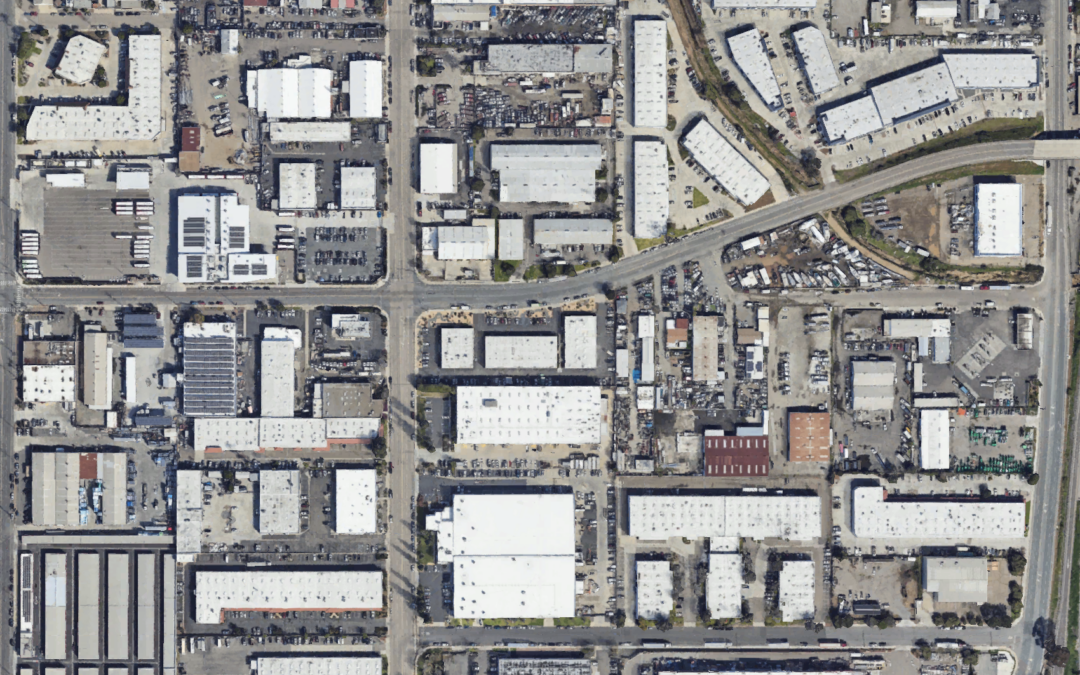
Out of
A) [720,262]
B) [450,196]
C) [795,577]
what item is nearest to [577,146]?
[450,196]

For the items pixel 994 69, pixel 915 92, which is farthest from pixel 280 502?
pixel 994 69

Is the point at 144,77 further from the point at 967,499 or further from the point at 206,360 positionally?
the point at 967,499

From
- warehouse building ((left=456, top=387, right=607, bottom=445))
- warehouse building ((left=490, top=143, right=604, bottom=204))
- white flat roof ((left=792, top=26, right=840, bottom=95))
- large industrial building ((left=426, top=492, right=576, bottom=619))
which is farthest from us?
white flat roof ((left=792, top=26, right=840, bottom=95))

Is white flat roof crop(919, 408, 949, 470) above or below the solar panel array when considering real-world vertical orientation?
below

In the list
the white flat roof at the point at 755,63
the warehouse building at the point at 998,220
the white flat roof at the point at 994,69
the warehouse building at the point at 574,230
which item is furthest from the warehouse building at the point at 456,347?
the white flat roof at the point at 994,69

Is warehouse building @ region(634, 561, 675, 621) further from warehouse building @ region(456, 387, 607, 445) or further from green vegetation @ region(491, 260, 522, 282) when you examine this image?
green vegetation @ region(491, 260, 522, 282)

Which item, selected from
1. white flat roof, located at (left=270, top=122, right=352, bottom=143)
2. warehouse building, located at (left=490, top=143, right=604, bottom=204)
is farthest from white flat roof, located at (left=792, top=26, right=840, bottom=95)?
white flat roof, located at (left=270, top=122, right=352, bottom=143)

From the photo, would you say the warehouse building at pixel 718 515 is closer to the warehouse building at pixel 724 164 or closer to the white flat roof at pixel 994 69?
the warehouse building at pixel 724 164
